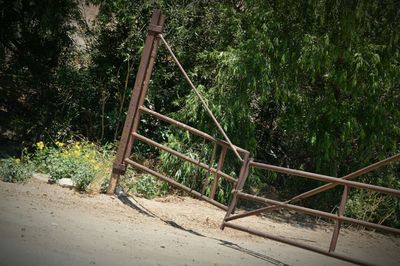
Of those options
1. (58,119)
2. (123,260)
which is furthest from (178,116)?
(123,260)

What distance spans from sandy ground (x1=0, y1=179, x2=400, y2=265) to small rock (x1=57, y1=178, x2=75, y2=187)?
260mm

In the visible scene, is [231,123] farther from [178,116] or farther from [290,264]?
[290,264]

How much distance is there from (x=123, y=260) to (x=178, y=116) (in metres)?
5.69

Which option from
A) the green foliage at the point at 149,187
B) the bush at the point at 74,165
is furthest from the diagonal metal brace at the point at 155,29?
the green foliage at the point at 149,187

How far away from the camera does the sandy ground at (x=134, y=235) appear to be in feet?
15.8

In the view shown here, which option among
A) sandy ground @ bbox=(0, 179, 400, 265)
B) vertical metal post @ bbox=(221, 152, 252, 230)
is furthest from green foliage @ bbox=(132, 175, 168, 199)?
vertical metal post @ bbox=(221, 152, 252, 230)

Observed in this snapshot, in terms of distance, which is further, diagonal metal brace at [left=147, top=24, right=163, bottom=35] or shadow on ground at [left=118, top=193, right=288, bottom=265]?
diagonal metal brace at [left=147, top=24, right=163, bottom=35]

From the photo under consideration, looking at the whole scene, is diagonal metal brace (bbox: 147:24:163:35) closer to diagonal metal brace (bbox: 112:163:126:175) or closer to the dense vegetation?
the dense vegetation

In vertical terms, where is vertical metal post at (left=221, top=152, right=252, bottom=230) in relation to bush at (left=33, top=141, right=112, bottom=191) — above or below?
above

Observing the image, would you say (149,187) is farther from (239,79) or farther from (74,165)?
(239,79)

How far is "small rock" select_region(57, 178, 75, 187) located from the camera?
806 cm

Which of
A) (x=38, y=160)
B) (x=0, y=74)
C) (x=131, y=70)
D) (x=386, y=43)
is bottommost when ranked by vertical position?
(x=38, y=160)

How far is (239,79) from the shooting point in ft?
31.6

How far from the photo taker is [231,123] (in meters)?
9.76
